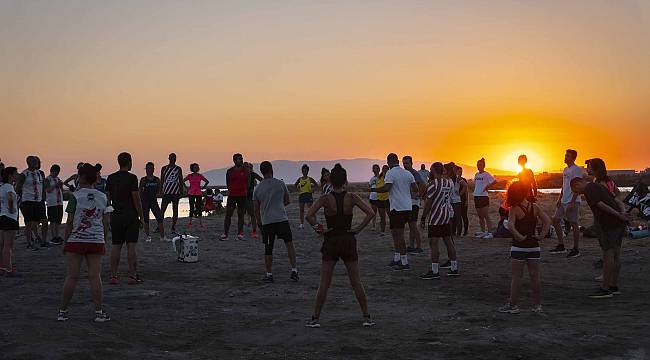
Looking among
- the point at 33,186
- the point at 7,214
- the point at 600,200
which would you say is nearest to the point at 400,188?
the point at 600,200

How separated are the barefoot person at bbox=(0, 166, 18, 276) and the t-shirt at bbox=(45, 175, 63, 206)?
4651 mm

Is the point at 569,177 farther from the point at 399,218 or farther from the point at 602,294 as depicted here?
the point at 602,294

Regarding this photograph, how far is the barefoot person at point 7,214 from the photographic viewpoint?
37.6ft

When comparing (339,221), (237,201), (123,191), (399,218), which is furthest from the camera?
(237,201)

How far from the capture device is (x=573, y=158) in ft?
45.6

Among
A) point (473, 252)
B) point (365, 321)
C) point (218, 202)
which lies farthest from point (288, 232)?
point (218, 202)

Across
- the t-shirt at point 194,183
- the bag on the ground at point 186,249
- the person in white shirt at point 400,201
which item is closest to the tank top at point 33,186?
the bag on the ground at point 186,249

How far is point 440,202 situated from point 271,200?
123 inches

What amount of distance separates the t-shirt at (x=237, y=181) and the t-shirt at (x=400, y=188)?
5698mm

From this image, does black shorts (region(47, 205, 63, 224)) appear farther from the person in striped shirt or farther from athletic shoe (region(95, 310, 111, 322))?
the person in striped shirt

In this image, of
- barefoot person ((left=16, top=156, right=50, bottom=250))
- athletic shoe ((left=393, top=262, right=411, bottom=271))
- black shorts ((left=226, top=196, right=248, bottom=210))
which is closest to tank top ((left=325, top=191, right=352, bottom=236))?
athletic shoe ((left=393, top=262, right=411, bottom=271))

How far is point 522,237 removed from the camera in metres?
8.46

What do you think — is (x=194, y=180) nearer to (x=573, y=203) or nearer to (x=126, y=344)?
(x=573, y=203)

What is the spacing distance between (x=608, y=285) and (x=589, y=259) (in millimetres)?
4126
